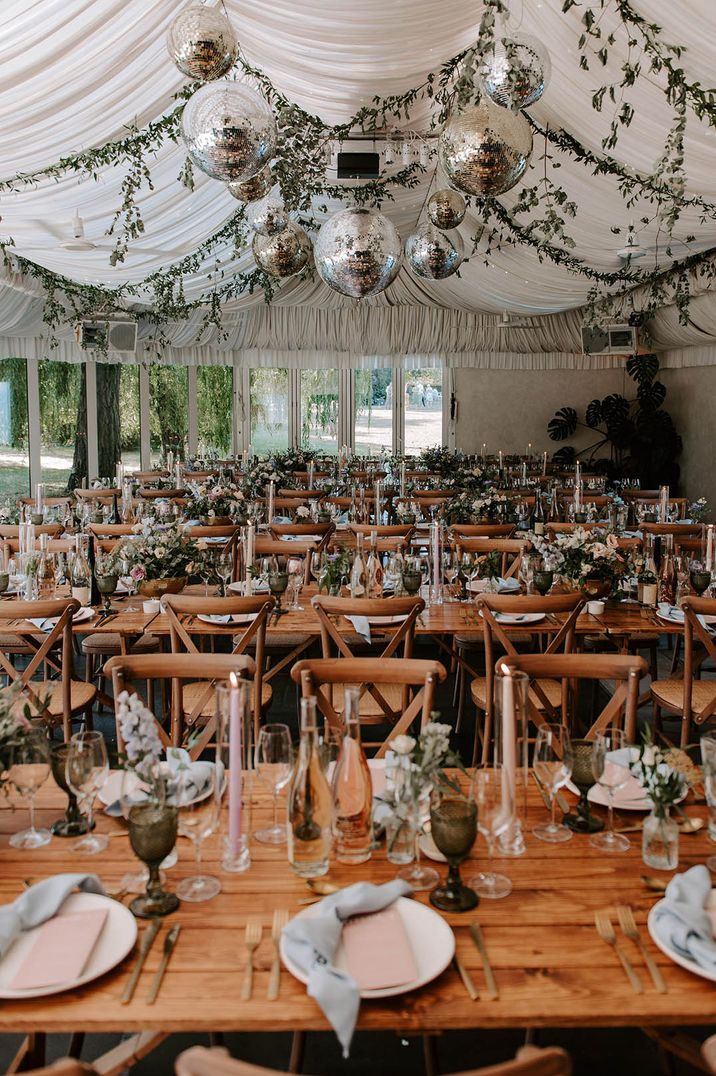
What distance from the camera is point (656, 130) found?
19.7 feet

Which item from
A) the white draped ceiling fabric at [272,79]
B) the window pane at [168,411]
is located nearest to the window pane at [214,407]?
the window pane at [168,411]

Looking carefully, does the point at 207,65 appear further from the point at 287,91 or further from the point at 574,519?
the point at 574,519

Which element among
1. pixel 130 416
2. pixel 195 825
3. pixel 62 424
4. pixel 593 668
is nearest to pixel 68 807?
pixel 195 825

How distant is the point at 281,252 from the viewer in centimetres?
671

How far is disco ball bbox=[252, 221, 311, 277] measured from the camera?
6711 mm

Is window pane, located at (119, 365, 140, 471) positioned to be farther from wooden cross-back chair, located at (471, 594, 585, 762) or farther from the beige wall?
wooden cross-back chair, located at (471, 594, 585, 762)

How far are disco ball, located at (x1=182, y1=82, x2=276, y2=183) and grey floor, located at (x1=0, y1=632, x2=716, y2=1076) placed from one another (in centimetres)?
348

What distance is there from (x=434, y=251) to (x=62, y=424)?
7.90m

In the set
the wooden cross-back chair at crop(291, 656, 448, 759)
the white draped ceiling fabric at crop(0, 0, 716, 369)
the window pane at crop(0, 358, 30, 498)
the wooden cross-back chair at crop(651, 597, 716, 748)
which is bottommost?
the wooden cross-back chair at crop(651, 597, 716, 748)

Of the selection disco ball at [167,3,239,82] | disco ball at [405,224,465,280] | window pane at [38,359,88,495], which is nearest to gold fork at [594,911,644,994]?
disco ball at [167,3,239,82]

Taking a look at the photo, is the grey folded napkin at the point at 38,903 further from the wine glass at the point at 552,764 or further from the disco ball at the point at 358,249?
the disco ball at the point at 358,249

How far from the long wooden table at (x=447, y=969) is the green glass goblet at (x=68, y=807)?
0.05 m

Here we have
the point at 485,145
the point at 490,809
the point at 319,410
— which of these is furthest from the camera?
the point at 319,410

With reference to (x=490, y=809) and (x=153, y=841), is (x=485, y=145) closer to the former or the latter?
(x=490, y=809)
